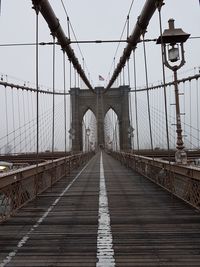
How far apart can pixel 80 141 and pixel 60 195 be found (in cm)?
5895

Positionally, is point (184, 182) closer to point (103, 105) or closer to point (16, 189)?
point (16, 189)

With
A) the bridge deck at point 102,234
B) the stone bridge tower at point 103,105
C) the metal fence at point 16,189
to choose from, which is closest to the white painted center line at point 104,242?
the bridge deck at point 102,234

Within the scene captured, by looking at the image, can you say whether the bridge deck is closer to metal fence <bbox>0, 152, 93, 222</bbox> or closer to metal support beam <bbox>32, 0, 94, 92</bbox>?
metal fence <bbox>0, 152, 93, 222</bbox>

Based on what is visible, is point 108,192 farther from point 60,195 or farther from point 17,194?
point 17,194

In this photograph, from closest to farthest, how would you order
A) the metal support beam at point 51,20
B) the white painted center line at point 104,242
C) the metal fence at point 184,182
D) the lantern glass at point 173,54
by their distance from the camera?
the white painted center line at point 104,242, the metal fence at point 184,182, the metal support beam at point 51,20, the lantern glass at point 173,54

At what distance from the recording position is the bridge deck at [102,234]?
3.95 metres

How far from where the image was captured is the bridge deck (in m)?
3.95

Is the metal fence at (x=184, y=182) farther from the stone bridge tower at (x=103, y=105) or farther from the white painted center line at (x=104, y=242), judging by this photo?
the stone bridge tower at (x=103, y=105)

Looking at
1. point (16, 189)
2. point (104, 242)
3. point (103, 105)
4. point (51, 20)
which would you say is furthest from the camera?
point (103, 105)

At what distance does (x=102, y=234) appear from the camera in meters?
5.02

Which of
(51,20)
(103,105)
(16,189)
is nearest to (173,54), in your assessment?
(51,20)

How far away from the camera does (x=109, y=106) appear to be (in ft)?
251

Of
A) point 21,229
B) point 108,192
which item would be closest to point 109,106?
point 108,192

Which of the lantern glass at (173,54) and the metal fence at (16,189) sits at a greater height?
the lantern glass at (173,54)
